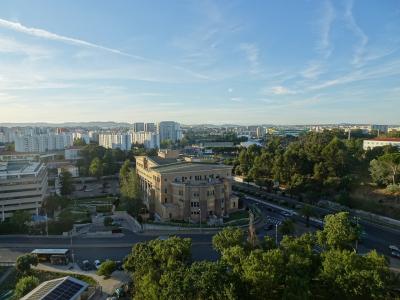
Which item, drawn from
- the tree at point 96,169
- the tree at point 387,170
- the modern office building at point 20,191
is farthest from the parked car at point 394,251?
the tree at point 96,169

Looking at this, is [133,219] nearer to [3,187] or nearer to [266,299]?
[3,187]

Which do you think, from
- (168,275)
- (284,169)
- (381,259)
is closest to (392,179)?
(284,169)

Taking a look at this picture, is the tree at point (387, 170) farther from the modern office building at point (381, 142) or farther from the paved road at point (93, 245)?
the modern office building at point (381, 142)

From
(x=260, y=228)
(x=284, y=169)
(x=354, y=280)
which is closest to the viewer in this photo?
(x=354, y=280)

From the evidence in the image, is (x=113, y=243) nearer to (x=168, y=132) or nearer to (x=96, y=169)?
(x=96, y=169)

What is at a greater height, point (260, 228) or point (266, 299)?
point (266, 299)

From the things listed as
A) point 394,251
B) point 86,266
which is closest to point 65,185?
point 86,266
